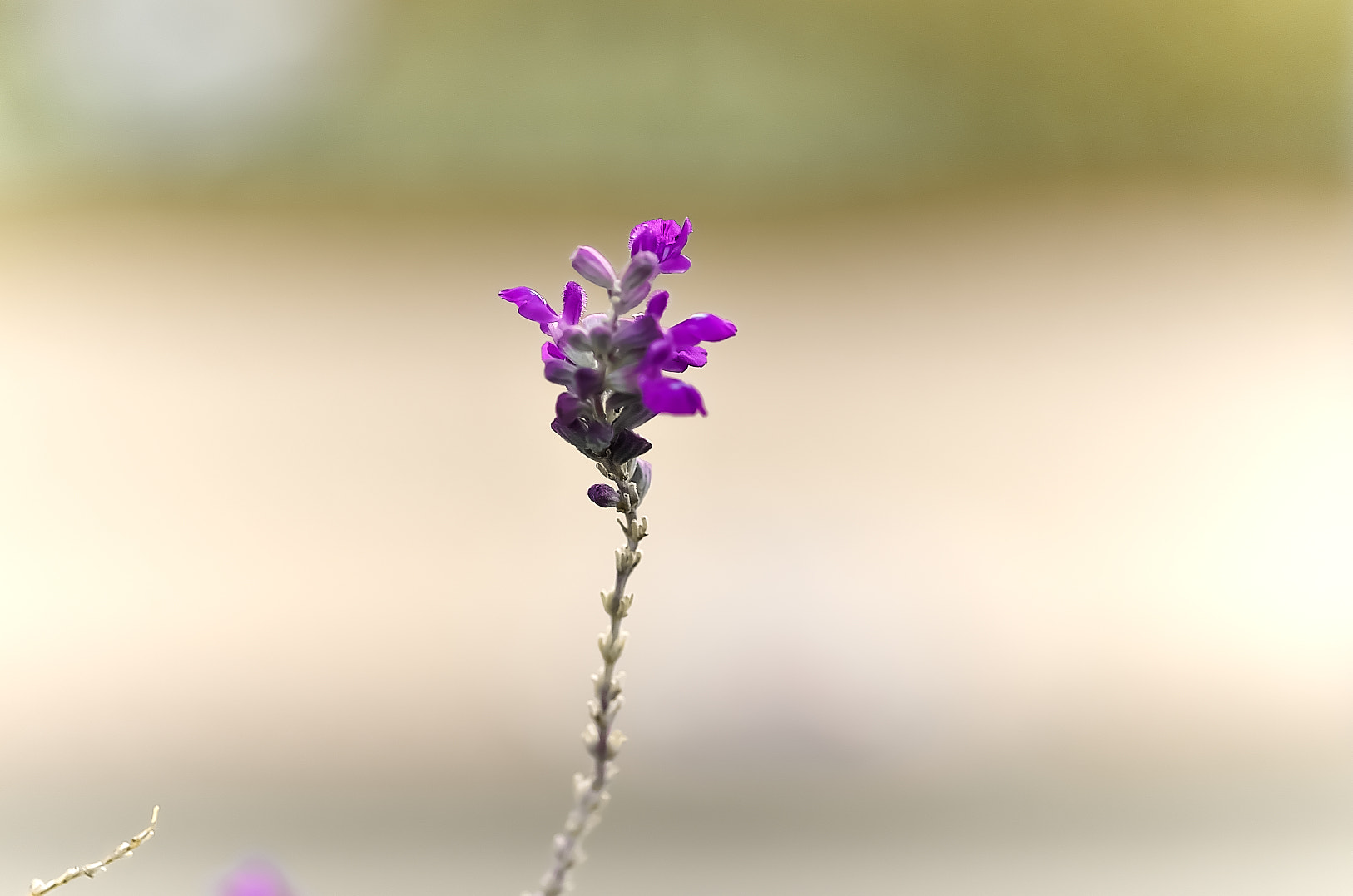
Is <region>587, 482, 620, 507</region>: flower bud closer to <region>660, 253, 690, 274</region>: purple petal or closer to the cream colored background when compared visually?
<region>660, 253, 690, 274</region>: purple petal

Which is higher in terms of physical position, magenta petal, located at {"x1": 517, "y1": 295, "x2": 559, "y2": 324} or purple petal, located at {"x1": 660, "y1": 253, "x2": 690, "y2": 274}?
purple petal, located at {"x1": 660, "y1": 253, "x2": 690, "y2": 274}

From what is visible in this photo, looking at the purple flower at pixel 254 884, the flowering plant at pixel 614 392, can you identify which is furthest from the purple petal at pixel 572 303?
the purple flower at pixel 254 884

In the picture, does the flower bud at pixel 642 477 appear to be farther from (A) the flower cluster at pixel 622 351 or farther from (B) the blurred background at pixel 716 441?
(B) the blurred background at pixel 716 441

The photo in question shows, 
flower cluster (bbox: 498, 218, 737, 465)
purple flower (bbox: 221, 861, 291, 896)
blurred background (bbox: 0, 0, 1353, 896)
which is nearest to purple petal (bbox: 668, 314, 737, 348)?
flower cluster (bbox: 498, 218, 737, 465)

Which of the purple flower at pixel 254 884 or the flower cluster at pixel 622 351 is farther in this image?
the purple flower at pixel 254 884

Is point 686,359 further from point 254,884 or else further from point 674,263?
point 254,884

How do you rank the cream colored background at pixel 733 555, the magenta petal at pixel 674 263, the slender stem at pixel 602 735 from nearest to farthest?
1. the slender stem at pixel 602 735
2. the magenta petal at pixel 674 263
3. the cream colored background at pixel 733 555

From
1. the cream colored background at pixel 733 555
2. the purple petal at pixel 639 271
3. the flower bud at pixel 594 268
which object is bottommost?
the purple petal at pixel 639 271
